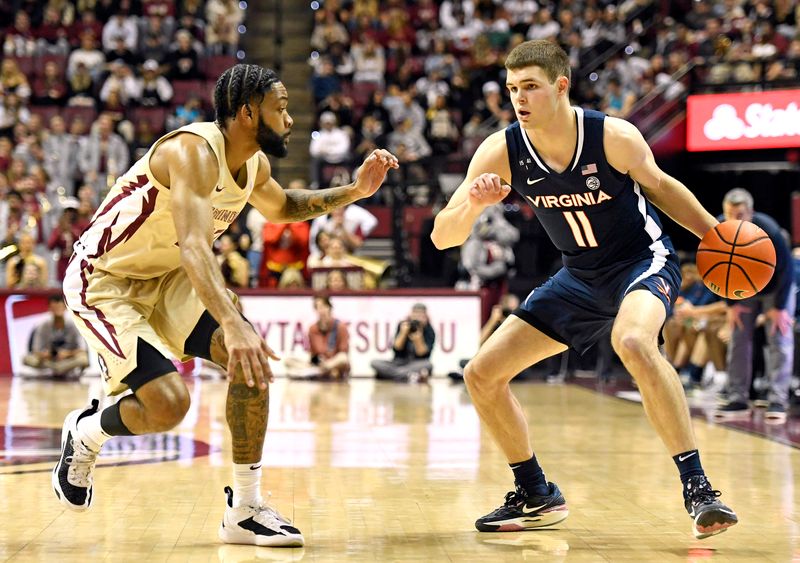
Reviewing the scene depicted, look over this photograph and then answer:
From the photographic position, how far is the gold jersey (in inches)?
170

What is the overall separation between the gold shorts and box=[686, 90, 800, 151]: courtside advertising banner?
428 inches

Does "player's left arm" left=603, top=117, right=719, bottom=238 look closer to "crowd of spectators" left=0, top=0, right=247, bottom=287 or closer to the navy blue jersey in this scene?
the navy blue jersey

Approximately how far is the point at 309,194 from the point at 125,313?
988mm

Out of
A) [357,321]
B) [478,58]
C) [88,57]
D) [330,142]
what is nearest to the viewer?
[357,321]

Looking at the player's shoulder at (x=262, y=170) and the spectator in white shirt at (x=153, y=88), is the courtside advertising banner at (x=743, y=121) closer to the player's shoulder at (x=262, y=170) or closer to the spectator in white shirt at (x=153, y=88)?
the spectator in white shirt at (x=153, y=88)

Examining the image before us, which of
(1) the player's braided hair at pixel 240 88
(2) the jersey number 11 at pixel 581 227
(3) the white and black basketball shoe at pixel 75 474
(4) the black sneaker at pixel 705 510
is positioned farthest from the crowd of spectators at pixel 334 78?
(4) the black sneaker at pixel 705 510

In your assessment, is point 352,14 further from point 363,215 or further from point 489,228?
point 489,228

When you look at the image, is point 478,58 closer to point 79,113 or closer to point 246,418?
point 79,113

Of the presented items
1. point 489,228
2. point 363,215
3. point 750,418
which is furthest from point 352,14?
point 750,418

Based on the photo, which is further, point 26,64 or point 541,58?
point 26,64

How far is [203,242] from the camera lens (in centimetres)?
390

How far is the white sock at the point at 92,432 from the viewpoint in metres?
4.36

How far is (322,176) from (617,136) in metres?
10.8

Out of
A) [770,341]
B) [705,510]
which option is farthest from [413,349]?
[705,510]
